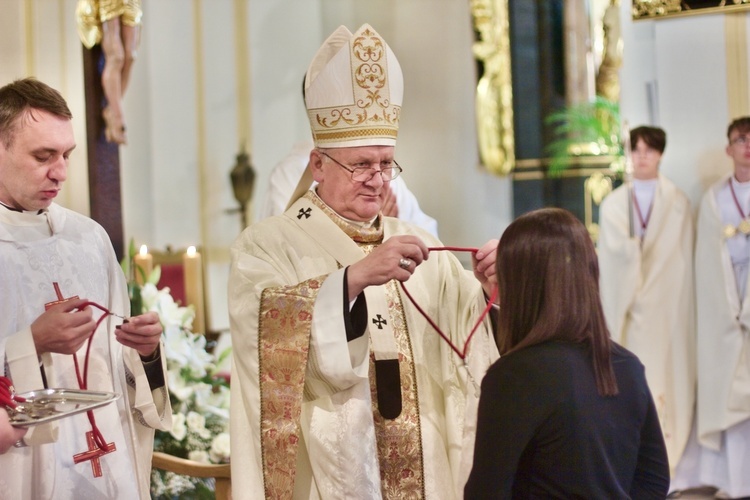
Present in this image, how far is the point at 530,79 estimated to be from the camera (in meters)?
8.73

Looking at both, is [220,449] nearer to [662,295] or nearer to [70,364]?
[70,364]

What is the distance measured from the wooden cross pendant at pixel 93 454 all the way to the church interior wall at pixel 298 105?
4212mm

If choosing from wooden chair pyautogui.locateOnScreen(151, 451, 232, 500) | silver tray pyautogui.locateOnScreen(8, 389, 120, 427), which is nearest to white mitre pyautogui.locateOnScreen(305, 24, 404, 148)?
silver tray pyautogui.locateOnScreen(8, 389, 120, 427)

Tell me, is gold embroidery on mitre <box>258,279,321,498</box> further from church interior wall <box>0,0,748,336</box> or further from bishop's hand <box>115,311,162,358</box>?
church interior wall <box>0,0,748,336</box>

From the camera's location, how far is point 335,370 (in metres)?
2.80

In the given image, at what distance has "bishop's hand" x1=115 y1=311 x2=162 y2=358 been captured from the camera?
2.80m

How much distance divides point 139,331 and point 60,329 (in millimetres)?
224

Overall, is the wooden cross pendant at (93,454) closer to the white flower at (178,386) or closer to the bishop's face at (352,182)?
the bishop's face at (352,182)

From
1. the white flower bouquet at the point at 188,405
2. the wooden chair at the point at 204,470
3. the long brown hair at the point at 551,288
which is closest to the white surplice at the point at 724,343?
the white flower bouquet at the point at 188,405

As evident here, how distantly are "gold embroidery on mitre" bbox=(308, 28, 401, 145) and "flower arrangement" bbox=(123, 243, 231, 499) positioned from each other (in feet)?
4.97

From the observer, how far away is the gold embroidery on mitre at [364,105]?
3.16 m

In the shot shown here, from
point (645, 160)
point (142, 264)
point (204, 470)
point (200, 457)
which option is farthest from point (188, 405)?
point (645, 160)

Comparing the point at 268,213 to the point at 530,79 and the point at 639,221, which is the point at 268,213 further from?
the point at 530,79

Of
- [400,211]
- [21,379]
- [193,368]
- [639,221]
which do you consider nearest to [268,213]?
[400,211]
